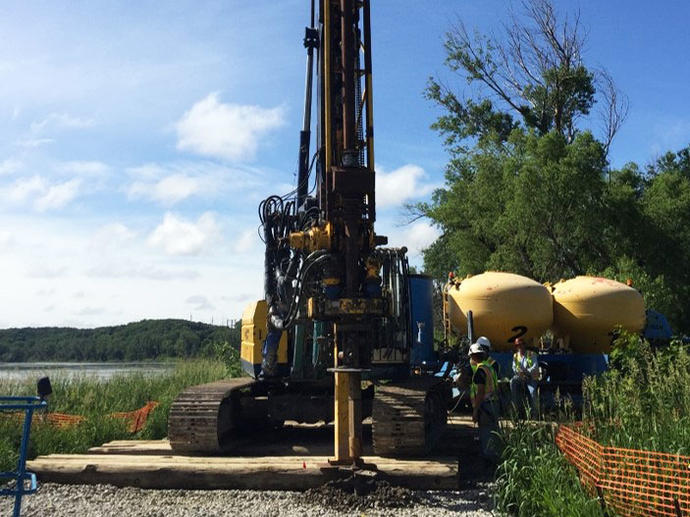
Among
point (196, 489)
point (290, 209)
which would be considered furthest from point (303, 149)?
point (196, 489)

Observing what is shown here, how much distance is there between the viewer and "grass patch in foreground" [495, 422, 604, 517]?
18.5 ft

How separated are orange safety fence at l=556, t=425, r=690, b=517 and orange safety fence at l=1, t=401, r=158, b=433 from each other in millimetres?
8205

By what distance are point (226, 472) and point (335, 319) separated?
2.10m

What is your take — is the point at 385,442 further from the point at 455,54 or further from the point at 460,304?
the point at 455,54

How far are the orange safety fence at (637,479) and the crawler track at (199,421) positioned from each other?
4626 millimetres

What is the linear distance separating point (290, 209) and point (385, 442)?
3709 millimetres

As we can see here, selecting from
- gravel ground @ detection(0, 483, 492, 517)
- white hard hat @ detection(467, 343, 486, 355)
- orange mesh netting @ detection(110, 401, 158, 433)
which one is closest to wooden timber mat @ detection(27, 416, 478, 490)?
gravel ground @ detection(0, 483, 492, 517)

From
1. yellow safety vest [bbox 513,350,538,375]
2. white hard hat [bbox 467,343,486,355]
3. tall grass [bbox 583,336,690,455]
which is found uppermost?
white hard hat [bbox 467,343,486,355]


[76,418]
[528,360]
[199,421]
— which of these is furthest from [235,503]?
[76,418]

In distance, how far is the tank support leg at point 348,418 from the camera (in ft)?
25.1

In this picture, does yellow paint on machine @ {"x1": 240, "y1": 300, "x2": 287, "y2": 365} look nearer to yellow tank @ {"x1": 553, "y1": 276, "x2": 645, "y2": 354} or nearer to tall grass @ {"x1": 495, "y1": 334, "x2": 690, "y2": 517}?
tall grass @ {"x1": 495, "y1": 334, "x2": 690, "y2": 517}

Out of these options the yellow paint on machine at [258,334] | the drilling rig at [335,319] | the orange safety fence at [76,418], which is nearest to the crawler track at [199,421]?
the drilling rig at [335,319]

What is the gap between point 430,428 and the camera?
30.1ft

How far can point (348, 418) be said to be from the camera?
7754 millimetres
